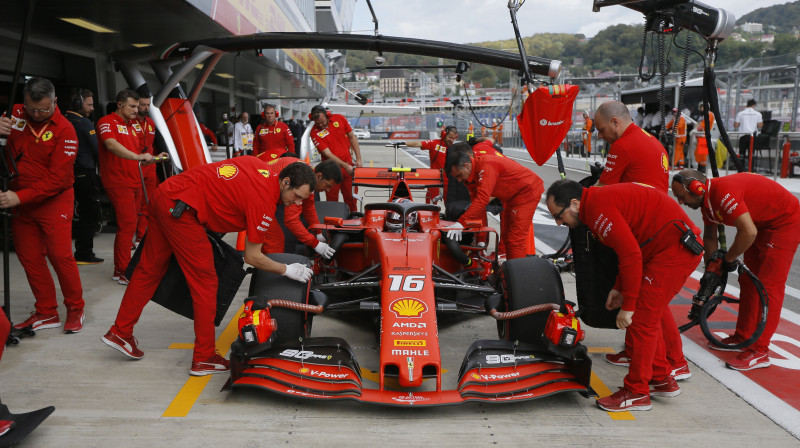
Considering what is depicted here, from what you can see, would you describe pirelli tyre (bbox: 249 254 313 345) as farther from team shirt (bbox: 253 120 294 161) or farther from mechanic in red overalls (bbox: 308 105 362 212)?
team shirt (bbox: 253 120 294 161)

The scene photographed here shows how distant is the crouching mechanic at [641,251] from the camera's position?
361 cm

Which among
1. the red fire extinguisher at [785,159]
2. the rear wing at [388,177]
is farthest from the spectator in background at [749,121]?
the rear wing at [388,177]

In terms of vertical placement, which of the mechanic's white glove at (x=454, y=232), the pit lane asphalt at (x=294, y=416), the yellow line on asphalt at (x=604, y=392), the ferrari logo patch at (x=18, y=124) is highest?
the ferrari logo patch at (x=18, y=124)

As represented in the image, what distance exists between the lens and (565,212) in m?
3.71

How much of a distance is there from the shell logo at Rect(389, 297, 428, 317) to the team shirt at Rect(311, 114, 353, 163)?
5.50m

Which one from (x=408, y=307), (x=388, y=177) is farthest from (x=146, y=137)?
(x=408, y=307)

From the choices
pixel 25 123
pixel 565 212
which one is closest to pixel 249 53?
pixel 25 123

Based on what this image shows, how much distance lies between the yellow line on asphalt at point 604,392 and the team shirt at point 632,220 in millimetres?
617

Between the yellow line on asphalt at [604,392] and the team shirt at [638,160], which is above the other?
the team shirt at [638,160]

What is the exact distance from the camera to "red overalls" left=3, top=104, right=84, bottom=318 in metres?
4.78

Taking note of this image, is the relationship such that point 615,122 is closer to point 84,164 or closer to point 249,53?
point 84,164

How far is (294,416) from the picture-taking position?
11.7 ft

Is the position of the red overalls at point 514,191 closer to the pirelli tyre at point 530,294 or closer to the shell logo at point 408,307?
the pirelli tyre at point 530,294

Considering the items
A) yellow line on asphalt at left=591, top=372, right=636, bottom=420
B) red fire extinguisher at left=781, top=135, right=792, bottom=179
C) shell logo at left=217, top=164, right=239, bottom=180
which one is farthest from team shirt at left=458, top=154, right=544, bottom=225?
red fire extinguisher at left=781, top=135, right=792, bottom=179
